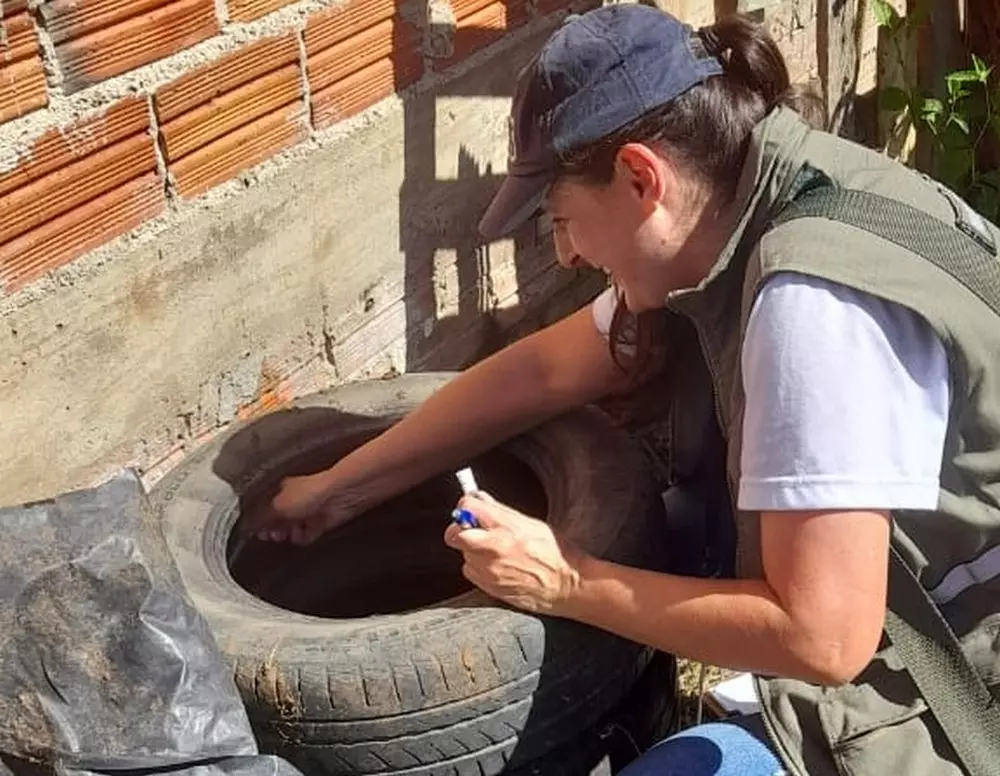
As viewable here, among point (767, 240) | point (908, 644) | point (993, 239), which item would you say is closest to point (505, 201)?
point (767, 240)

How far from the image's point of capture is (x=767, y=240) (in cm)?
178

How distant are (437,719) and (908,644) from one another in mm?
599

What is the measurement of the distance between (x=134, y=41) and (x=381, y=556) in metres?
0.96

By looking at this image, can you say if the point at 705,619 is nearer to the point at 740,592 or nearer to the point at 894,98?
the point at 740,592

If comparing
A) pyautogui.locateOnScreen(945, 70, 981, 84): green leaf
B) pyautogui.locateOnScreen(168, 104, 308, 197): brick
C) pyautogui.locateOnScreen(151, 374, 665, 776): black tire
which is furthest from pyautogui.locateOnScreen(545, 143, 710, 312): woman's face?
pyautogui.locateOnScreen(945, 70, 981, 84): green leaf

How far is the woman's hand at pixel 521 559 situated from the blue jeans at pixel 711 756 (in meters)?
0.29

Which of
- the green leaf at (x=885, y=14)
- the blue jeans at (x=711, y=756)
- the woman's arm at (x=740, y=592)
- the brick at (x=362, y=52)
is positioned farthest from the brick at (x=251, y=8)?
the green leaf at (x=885, y=14)

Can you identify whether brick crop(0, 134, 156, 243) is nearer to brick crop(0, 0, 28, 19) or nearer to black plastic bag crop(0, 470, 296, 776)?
brick crop(0, 0, 28, 19)

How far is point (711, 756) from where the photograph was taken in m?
2.09

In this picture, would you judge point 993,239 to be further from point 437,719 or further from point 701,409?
point 437,719

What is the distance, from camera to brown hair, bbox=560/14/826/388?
1874 millimetres

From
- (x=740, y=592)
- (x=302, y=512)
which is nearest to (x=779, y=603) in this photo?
(x=740, y=592)

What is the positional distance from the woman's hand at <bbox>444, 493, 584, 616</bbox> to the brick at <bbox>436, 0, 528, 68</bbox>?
1.19 metres

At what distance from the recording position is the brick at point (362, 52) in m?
2.58
